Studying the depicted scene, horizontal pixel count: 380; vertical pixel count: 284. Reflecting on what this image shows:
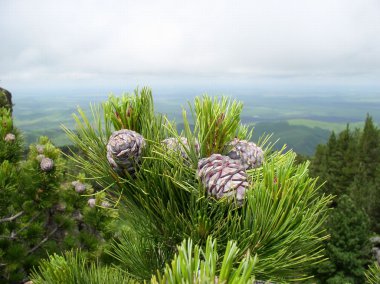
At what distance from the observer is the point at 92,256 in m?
5.28

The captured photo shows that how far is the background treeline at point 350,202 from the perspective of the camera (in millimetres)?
22391

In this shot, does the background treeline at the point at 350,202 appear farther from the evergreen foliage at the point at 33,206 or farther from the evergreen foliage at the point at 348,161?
the evergreen foliage at the point at 33,206

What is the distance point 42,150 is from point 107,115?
9.98 feet

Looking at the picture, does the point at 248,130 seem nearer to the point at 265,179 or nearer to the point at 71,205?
the point at 265,179

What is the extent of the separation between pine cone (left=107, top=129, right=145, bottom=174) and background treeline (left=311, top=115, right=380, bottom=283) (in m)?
1.30

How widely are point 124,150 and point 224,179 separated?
2.35 feet

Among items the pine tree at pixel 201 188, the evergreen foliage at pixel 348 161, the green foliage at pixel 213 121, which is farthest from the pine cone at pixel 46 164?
the evergreen foliage at pixel 348 161

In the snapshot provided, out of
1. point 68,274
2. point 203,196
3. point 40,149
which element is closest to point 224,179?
point 203,196

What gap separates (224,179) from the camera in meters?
1.88

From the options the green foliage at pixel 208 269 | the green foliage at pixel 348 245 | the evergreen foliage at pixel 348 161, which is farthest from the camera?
the evergreen foliage at pixel 348 161

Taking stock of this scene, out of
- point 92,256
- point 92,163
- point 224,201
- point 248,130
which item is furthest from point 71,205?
point 224,201

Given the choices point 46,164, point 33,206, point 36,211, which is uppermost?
point 46,164

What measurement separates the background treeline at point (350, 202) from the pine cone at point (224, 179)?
0.56 metres

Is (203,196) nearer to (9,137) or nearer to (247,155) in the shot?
(247,155)
